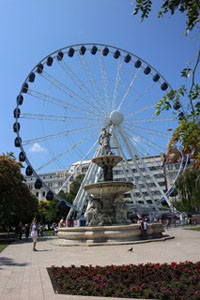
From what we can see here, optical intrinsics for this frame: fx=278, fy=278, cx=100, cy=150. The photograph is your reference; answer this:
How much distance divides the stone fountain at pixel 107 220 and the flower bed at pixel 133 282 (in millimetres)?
7070

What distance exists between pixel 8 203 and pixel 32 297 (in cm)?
2204

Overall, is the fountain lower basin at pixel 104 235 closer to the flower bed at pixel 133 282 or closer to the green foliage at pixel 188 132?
the flower bed at pixel 133 282

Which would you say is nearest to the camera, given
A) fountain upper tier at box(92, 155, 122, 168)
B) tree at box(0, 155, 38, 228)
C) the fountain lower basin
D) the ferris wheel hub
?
the fountain lower basin

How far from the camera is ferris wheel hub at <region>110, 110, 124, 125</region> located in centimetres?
3083

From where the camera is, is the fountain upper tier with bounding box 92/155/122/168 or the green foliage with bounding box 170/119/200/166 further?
the fountain upper tier with bounding box 92/155/122/168

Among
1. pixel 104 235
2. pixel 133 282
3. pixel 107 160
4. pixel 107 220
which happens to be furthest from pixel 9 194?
pixel 133 282

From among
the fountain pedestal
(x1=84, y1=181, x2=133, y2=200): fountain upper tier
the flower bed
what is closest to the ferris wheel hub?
the fountain pedestal

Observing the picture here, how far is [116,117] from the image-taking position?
3095 centimetres

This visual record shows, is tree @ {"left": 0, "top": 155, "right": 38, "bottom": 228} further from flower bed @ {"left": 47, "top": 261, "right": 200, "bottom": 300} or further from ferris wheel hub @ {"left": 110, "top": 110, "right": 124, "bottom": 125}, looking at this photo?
flower bed @ {"left": 47, "top": 261, "right": 200, "bottom": 300}

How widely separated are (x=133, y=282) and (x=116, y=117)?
25956 mm

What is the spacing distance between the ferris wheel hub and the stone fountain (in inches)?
462

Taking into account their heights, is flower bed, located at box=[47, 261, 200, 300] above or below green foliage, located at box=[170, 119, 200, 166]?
below

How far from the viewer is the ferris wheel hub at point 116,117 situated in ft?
101

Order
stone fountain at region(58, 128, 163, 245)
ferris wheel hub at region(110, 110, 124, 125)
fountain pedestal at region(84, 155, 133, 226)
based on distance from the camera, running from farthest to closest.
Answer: ferris wheel hub at region(110, 110, 124, 125) → fountain pedestal at region(84, 155, 133, 226) → stone fountain at region(58, 128, 163, 245)
